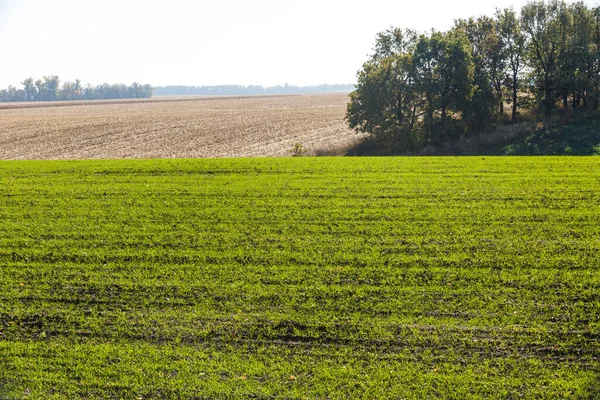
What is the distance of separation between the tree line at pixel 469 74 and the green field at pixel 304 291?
56.9 feet

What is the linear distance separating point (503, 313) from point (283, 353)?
2.91m

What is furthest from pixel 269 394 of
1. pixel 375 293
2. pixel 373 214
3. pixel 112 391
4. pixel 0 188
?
pixel 0 188

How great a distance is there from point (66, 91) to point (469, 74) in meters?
153

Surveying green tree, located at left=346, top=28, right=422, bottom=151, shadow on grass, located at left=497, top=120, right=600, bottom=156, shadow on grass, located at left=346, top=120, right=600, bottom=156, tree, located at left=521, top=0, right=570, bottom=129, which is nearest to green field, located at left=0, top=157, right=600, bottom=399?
shadow on grass, located at left=497, top=120, right=600, bottom=156

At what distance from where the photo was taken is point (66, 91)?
162500 mm

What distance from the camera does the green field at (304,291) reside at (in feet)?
20.1

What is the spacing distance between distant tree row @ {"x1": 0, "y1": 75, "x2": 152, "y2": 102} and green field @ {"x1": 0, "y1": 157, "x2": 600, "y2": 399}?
528 feet

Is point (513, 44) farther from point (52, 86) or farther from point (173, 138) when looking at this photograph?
point (52, 86)

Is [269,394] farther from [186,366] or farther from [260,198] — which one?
[260,198]

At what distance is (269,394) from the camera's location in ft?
19.1

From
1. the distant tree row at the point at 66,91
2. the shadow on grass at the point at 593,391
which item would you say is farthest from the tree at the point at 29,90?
the shadow on grass at the point at 593,391

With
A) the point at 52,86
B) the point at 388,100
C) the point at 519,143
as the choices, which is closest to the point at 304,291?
the point at 519,143

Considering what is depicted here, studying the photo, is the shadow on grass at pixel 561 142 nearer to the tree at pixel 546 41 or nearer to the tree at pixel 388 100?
the tree at pixel 546 41

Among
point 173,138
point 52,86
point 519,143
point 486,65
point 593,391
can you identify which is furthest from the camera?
point 52,86
